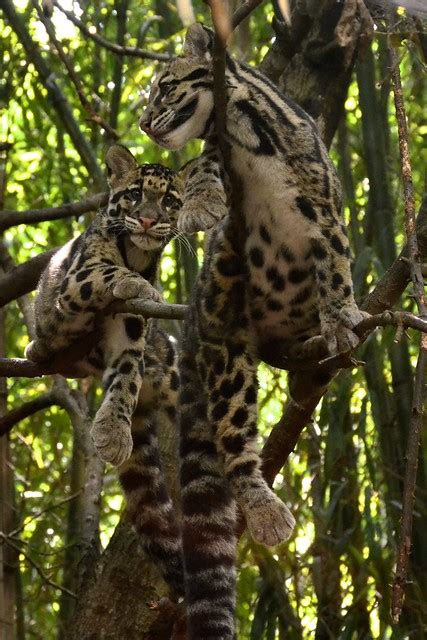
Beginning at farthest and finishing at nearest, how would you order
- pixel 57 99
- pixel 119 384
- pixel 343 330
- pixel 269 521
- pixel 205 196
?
pixel 57 99 < pixel 119 384 < pixel 269 521 < pixel 205 196 < pixel 343 330

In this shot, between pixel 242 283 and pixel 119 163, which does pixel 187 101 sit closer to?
pixel 242 283

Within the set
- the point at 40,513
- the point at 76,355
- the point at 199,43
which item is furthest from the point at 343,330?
the point at 40,513

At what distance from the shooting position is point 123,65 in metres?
6.89

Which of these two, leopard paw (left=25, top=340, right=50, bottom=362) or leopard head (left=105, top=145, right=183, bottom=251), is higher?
leopard head (left=105, top=145, right=183, bottom=251)

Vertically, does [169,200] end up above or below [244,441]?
above

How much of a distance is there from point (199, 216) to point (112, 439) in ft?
4.05

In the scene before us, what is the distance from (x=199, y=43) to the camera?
414 centimetres

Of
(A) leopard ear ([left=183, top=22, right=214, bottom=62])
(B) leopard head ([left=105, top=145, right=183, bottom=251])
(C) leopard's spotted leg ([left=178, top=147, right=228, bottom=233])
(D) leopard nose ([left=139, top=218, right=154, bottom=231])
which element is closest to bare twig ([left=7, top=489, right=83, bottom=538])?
(B) leopard head ([left=105, top=145, right=183, bottom=251])

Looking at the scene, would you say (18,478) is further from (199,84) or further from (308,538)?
(199,84)

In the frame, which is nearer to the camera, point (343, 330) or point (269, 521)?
point (343, 330)

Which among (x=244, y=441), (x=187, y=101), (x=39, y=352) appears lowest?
(x=244, y=441)

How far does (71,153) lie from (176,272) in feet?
5.12

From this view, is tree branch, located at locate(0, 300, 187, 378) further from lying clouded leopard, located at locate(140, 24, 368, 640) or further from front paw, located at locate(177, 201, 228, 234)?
front paw, located at locate(177, 201, 228, 234)

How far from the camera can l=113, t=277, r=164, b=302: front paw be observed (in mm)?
4656
